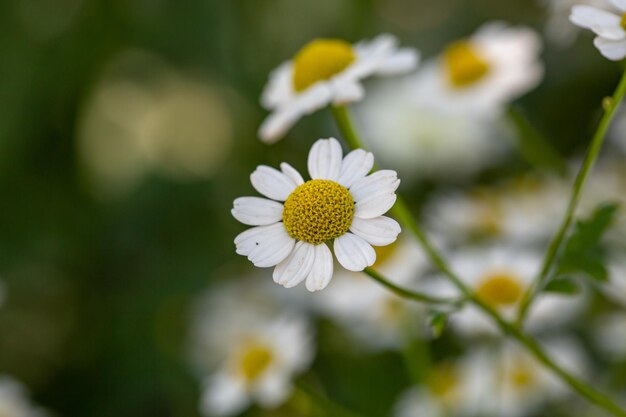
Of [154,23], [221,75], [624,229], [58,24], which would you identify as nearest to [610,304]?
[624,229]

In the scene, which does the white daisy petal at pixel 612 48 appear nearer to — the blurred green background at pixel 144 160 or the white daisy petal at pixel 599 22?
the white daisy petal at pixel 599 22

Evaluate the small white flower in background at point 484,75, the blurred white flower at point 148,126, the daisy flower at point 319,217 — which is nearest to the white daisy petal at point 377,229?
the daisy flower at point 319,217

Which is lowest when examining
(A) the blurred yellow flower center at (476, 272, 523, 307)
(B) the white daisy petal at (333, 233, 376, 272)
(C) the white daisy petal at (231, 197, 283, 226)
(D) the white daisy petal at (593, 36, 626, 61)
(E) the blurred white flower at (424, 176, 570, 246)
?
(E) the blurred white flower at (424, 176, 570, 246)

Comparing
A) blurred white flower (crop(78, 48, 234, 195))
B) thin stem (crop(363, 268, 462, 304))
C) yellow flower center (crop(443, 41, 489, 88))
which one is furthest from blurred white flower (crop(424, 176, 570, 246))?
blurred white flower (crop(78, 48, 234, 195))

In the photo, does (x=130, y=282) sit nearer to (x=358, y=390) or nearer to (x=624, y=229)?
(x=358, y=390)

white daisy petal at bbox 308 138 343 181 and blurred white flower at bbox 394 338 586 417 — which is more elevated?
white daisy petal at bbox 308 138 343 181

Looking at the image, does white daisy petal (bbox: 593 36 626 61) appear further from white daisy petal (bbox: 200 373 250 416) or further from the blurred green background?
the blurred green background

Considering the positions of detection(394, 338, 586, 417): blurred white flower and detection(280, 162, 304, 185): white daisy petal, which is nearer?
detection(280, 162, 304, 185): white daisy petal

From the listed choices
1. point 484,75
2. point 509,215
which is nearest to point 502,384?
point 509,215
